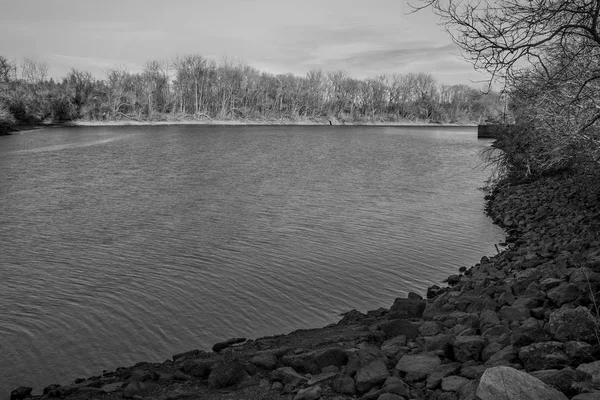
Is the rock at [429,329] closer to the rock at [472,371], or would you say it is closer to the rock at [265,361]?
the rock at [472,371]

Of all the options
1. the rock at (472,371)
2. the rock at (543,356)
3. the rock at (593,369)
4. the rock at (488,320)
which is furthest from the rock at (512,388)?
the rock at (488,320)

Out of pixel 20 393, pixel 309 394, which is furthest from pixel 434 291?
pixel 20 393

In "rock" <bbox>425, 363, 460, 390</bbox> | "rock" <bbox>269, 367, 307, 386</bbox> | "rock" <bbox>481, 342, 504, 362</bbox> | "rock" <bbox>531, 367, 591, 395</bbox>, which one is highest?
"rock" <bbox>531, 367, 591, 395</bbox>

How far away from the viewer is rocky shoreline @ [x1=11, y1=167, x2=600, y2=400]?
5.28m

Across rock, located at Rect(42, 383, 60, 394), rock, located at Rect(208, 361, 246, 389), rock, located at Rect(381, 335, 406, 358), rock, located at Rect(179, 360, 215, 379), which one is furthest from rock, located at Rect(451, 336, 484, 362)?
rock, located at Rect(42, 383, 60, 394)

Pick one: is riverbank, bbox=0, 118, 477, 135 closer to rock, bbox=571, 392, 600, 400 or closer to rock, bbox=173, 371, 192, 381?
rock, bbox=173, 371, 192, 381

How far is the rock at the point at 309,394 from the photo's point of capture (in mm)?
5762

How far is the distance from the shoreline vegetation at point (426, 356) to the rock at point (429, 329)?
2cm

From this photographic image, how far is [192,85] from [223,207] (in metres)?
97.6

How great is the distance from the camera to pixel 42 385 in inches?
287

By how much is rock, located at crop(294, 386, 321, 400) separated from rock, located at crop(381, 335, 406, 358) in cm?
132

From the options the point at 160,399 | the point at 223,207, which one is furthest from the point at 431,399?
the point at 223,207

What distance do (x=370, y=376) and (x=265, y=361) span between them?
1570 millimetres

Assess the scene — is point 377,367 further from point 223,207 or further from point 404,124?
point 404,124
